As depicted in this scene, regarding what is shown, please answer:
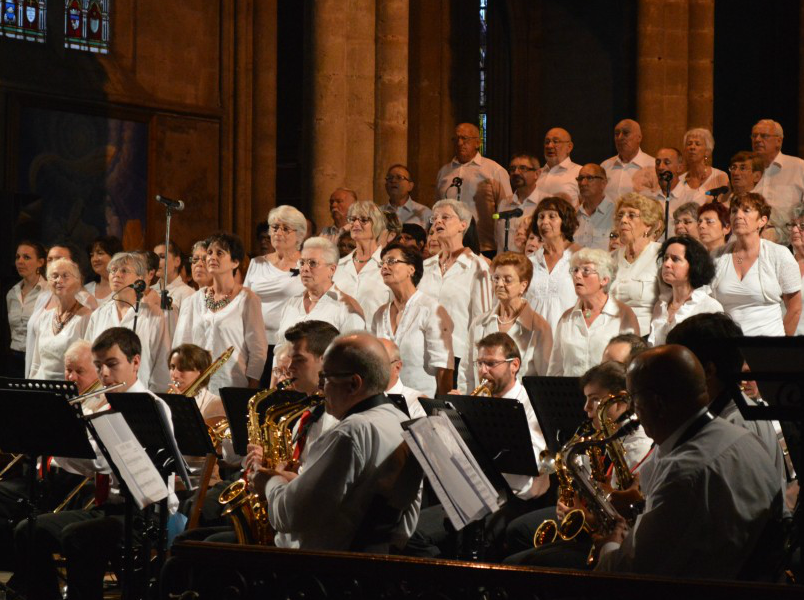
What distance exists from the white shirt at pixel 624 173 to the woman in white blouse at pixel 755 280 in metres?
3.06

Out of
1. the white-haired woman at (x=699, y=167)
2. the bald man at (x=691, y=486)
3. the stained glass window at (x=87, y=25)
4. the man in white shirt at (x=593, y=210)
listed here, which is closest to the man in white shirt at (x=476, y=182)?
the man in white shirt at (x=593, y=210)

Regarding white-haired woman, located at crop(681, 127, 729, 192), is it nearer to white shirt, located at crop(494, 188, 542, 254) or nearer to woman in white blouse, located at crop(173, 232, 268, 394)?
white shirt, located at crop(494, 188, 542, 254)

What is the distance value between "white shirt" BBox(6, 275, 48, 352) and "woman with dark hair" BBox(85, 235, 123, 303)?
0.49 metres

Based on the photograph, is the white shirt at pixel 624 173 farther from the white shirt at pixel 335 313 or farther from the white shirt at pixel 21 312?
the white shirt at pixel 21 312

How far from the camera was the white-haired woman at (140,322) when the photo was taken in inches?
356

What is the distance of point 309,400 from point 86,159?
435 inches

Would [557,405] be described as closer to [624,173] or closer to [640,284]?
Result: [640,284]

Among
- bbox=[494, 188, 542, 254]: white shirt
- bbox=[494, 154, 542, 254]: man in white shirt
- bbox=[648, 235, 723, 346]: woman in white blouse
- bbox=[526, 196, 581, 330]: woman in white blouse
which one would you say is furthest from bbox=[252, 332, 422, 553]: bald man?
bbox=[494, 154, 542, 254]: man in white shirt

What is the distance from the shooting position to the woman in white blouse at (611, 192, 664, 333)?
317 inches

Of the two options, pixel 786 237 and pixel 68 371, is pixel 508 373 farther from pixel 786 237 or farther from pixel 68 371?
pixel 786 237

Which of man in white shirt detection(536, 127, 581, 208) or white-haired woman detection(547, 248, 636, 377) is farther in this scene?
man in white shirt detection(536, 127, 581, 208)

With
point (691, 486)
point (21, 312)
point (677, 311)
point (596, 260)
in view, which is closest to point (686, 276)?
point (677, 311)

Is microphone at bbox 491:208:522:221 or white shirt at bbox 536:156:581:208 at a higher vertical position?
white shirt at bbox 536:156:581:208

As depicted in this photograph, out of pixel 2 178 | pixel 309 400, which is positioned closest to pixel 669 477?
pixel 309 400
